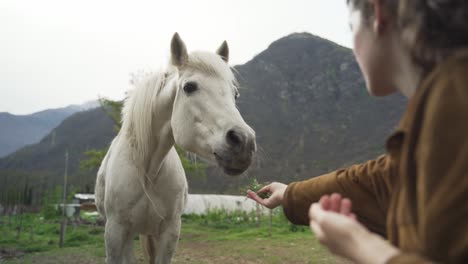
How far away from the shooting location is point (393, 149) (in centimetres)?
75

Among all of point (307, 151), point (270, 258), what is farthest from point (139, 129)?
point (307, 151)

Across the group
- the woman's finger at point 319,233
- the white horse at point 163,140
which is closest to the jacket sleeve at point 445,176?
the woman's finger at point 319,233

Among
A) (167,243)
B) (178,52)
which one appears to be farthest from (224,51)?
(167,243)

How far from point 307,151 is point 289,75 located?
29646 millimetres

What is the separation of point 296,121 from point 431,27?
2283 inches

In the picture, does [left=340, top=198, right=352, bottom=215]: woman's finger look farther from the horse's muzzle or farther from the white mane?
the white mane

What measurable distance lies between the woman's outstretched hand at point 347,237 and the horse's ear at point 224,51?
97.6 inches

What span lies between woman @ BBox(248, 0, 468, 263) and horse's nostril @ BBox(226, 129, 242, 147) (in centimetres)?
129

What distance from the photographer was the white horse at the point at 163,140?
247 centimetres

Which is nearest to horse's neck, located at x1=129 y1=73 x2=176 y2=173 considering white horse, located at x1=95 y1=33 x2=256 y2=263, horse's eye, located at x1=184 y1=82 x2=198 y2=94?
white horse, located at x1=95 y1=33 x2=256 y2=263

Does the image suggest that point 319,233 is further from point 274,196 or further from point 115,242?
point 115,242

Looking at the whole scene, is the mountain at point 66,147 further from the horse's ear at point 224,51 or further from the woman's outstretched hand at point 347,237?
the woman's outstretched hand at point 347,237

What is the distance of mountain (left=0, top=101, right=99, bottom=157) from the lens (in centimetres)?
9642

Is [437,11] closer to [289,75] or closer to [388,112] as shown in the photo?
[388,112]
